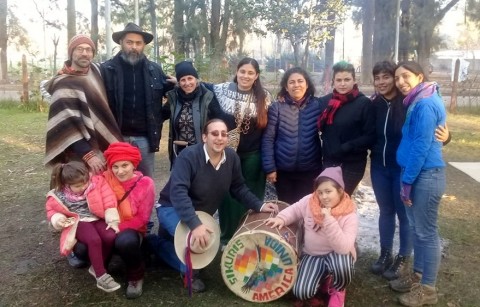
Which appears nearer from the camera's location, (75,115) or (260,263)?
(260,263)

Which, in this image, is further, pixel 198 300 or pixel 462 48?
pixel 462 48

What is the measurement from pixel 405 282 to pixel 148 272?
2050 millimetres

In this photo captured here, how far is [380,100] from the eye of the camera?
3.71m

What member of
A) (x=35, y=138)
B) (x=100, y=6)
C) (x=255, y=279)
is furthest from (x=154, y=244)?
(x=100, y=6)

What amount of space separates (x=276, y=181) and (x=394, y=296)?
1.35 m

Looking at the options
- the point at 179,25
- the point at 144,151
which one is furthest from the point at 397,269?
the point at 179,25

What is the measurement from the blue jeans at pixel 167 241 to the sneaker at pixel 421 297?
64.6 inches

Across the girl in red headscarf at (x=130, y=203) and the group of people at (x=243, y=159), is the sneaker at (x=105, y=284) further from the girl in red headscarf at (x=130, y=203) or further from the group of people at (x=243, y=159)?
the girl in red headscarf at (x=130, y=203)

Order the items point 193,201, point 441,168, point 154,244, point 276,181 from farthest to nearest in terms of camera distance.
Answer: point 276,181 < point 154,244 < point 193,201 < point 441,168

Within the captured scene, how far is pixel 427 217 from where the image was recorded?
331 centimetres

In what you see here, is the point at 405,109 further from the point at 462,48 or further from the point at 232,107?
the point at 462,48

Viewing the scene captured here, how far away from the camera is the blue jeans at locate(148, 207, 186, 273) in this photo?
371 cm

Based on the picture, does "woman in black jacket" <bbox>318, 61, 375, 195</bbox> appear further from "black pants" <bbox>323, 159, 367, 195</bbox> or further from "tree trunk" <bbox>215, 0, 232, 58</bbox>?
"tree trunk" <bbox>215, 0, 232, 58</bbox>

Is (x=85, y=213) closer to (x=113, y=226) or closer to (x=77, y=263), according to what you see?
(x=113, y=226)
